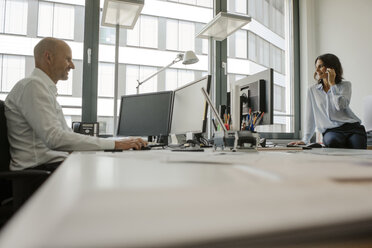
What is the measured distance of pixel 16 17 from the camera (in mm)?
2633

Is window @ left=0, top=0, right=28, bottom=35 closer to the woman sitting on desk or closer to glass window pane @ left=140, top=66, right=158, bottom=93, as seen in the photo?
glass window pane @ left=140, top=66, right=158, bottom=93

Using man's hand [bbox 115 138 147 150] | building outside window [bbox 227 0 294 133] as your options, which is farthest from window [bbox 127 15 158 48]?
man's hand [bbox 115 138 147 150]

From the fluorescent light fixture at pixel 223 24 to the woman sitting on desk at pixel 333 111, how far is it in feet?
2.58

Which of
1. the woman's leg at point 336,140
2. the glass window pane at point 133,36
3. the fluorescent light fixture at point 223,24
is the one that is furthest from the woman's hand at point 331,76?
the glass window pane at point 133,36

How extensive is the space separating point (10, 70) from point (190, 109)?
1.86 meters

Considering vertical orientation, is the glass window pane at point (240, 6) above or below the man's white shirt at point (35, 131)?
above

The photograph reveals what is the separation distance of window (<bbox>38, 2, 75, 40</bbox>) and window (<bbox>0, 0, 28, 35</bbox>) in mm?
133

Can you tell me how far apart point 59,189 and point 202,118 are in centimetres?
146

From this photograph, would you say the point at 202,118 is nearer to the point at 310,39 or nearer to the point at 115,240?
the point at 115,240

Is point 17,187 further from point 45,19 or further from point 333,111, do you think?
point 333,111

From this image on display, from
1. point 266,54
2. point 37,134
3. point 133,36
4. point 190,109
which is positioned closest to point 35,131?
point 37,134

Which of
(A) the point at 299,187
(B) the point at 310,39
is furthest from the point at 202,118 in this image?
(B) the point at 310,39

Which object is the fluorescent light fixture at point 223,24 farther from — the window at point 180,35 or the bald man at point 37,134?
the bald man at point 37,134

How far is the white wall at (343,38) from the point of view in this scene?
3196 millimetres
